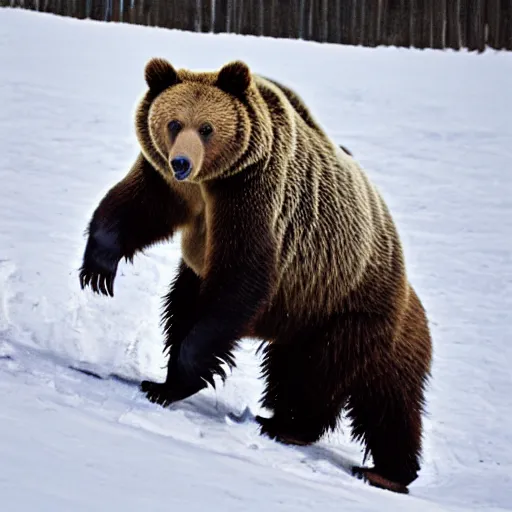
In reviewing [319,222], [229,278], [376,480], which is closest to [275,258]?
[229,278]

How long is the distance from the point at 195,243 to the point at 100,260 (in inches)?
19.1

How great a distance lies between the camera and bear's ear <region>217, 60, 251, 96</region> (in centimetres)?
518

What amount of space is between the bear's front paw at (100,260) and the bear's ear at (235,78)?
0.96m

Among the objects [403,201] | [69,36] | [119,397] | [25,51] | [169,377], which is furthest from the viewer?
[69,36]

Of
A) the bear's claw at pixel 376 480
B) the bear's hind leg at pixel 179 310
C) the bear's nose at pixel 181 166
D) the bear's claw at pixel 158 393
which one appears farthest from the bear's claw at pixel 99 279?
the bear's claw at pixel 376 480

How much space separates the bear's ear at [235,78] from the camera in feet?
17.0

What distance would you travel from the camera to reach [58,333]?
5793 mm

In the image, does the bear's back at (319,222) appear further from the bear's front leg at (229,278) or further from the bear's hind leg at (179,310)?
the bear's hind leg at (179,310)

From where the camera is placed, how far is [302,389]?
5855 mm

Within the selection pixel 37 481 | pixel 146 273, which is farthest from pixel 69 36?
pixel 37 481

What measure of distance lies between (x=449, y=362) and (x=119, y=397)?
334 centimetres

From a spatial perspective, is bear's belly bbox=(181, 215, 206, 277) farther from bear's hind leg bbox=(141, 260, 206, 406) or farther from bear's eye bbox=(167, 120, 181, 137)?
bear's eye bbox=(167, 120, 181, 137)

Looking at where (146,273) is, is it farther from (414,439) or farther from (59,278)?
(414,439)

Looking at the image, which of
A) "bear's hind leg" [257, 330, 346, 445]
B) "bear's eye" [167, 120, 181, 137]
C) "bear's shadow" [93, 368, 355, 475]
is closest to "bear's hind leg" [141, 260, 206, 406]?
"bear's shadow" [93, 368, 355, 475]
